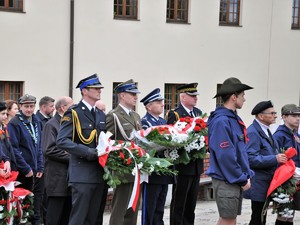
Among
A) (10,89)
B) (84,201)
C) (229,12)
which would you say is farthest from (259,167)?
(229,12)

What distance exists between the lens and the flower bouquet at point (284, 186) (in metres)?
8.60

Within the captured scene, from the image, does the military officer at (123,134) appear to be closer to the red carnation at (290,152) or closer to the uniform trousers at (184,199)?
the uniform trousers at (184,199)

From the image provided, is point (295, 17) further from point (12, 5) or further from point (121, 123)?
point (121, 123)

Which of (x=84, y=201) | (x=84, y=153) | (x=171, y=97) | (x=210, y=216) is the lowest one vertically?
(x=210, y=216)

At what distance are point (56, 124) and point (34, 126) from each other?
3.08 feet

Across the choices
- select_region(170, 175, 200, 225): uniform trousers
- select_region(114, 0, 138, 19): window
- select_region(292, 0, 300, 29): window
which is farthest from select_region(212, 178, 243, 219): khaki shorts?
select_region(292, 0, 300, 29): window

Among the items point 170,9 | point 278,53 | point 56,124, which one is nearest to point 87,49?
point 170,9

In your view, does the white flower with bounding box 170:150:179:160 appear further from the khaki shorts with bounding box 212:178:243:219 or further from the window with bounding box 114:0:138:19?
the window with bounding box 114:0:138:19

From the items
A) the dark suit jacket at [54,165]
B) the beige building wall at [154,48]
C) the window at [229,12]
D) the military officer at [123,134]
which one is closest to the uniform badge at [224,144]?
the military officer at [123,134]

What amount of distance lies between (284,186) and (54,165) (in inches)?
117

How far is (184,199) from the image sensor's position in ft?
31.3

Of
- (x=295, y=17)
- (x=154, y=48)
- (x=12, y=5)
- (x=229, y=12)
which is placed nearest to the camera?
(x=12, y=5)

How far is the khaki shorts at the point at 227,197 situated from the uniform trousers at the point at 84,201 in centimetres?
132

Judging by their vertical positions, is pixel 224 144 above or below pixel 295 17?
below
